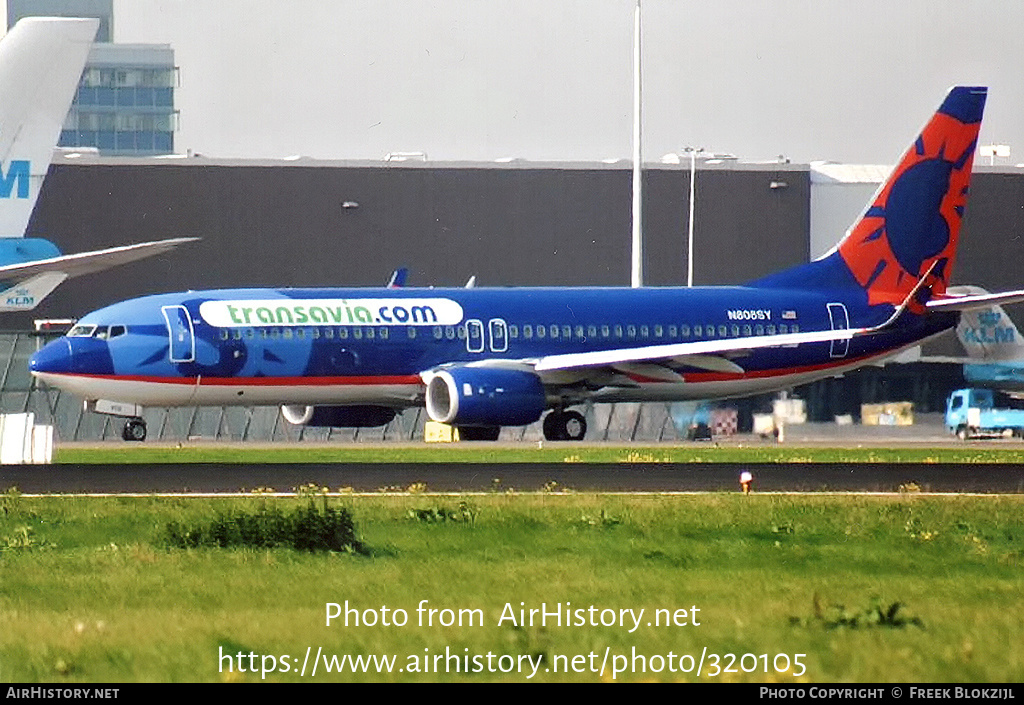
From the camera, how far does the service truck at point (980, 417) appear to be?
66.7m

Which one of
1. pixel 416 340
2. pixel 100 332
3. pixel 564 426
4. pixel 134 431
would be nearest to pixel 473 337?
pixel 416 340

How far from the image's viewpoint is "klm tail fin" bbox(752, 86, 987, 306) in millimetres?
56625

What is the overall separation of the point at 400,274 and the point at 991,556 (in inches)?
1487

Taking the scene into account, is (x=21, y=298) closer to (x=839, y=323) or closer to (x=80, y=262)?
(x=80, y=262)

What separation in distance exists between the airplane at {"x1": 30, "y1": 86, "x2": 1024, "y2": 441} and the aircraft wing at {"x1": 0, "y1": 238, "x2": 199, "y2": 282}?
165cm

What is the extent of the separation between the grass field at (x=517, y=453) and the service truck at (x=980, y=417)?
14944mm

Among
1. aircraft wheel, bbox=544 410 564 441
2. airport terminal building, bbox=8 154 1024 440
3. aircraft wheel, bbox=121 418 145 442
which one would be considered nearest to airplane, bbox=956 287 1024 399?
airport terminal building, bbox=8 154 1024 440

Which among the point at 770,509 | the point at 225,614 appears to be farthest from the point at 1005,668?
the point at 770,509

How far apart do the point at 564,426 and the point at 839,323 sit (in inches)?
299

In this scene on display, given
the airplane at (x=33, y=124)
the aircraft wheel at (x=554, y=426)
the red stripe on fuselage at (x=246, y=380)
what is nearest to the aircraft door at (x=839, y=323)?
the aircraft wheel at (x=554, y=426)

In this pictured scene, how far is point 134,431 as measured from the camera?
174 feet

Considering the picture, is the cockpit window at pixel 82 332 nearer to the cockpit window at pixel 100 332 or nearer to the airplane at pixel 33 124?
the cockpit window at pixel 100 332

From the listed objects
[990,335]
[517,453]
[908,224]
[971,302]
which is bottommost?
[990,335]
